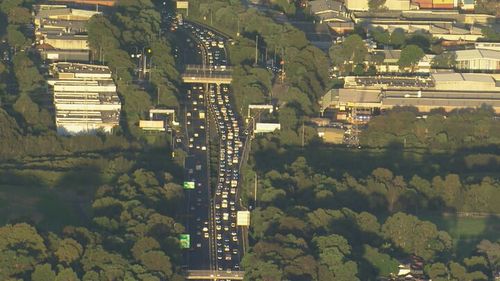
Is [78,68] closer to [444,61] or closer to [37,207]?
[444,61]

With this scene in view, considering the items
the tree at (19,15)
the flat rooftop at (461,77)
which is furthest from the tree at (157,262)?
the tree at (19,15)

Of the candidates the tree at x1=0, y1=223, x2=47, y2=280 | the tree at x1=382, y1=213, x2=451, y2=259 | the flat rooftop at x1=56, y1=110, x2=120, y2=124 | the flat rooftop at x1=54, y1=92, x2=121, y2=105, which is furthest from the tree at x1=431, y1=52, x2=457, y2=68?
the tree at x1=0, y1=223, x2=47, y2=280

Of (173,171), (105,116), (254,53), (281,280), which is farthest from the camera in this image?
(254,53)

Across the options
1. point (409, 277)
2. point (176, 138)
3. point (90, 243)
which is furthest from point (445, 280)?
point (176, 138)

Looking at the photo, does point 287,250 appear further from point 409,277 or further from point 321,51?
point 321,51

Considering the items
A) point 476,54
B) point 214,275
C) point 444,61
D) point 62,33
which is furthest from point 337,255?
point 62,33

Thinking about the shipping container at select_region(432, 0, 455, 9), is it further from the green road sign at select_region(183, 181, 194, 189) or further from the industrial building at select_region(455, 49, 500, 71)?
the green road sign at select_region(183, 181, 194, 189)
